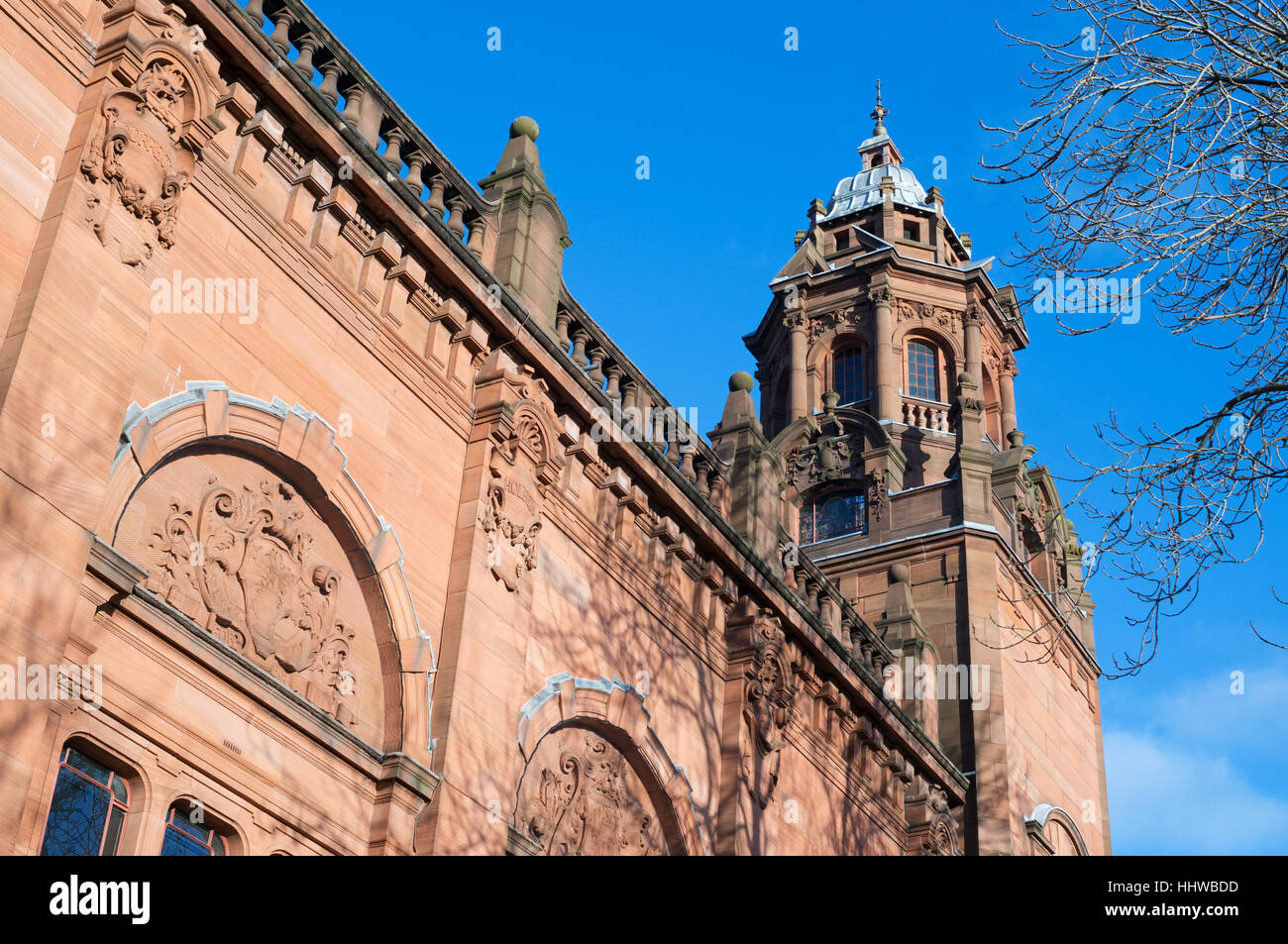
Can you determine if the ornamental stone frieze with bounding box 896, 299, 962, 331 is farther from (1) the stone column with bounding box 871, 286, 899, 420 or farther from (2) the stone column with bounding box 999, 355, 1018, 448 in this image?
(2) the stone column with bounding box 999, 355, 1018, 448

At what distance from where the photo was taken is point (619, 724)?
57.5 ft

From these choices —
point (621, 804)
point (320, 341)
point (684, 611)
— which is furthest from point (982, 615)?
point (320, 341)

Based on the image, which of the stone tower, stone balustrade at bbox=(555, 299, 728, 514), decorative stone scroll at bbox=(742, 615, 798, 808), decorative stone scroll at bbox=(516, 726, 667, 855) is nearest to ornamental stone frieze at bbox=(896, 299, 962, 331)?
the stone tower

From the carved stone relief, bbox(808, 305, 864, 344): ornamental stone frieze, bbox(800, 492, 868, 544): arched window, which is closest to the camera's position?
the carved stone relief

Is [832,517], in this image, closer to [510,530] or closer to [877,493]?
[877,493]

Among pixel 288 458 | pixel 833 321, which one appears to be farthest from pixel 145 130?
pixel 833 321

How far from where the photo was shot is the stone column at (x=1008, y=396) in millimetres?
39750

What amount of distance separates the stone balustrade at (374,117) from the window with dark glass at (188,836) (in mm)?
6492

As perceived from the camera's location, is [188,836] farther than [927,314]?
No

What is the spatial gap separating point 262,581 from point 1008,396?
97.6ft

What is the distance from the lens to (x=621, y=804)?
690 inches

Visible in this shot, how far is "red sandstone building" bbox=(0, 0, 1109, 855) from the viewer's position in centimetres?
1145

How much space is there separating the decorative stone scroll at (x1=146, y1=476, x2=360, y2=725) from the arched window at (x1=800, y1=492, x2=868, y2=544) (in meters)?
21.2

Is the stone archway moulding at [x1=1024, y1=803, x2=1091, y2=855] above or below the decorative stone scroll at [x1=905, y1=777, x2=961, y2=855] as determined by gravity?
above
